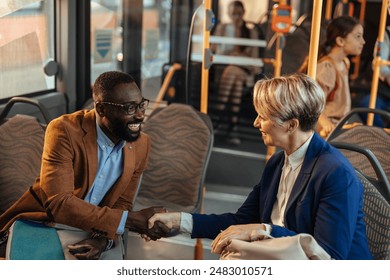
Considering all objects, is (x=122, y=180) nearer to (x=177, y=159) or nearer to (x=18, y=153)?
(x=18, y=153)

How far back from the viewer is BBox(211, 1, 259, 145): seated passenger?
523cm

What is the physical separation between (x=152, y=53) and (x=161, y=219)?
239cm

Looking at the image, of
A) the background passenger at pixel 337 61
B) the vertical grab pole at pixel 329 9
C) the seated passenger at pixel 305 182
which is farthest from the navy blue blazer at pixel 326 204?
the vertical grab pole at pixel 329 9

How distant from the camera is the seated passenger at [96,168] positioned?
92.2 inches

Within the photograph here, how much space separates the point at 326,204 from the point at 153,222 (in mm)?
634

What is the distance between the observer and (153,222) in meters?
2.37

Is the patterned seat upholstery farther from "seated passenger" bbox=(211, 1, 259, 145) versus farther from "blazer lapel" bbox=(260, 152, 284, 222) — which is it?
"seated passenger" bbox=(211, 1, 259, 145)

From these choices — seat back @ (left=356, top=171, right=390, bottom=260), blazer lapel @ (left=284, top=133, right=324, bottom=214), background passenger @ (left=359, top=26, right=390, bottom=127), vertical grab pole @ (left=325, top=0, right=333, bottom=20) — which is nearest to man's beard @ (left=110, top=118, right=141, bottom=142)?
blazer lapel @ (left=284, top=133, right=324, bottom=214)

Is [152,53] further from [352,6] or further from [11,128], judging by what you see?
[352,6]

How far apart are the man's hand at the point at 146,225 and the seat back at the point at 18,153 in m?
0.66

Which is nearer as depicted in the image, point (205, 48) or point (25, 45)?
point (25, 45)

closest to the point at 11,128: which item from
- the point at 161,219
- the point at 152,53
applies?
the point at 161,219

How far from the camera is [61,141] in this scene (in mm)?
2342

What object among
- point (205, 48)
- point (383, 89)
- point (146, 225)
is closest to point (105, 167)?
point (146, 225)
